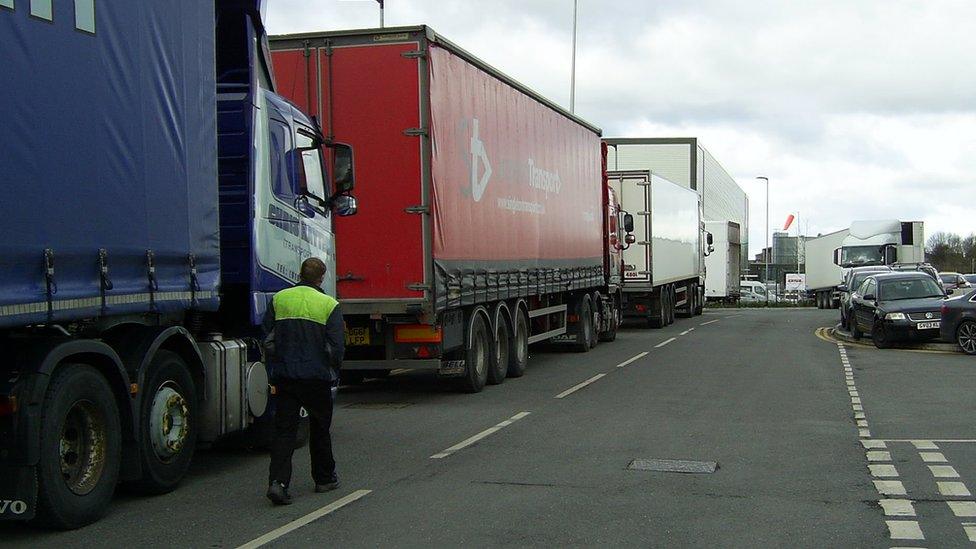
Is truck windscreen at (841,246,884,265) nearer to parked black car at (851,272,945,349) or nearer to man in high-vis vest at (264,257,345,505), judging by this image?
parked black car at (851,272,945,349)

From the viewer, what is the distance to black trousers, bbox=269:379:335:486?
780 cm

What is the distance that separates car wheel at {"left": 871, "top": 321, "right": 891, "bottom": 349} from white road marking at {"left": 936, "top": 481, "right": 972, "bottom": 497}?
1546cm

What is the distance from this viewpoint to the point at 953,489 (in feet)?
26.6

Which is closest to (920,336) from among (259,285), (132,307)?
(259,285)

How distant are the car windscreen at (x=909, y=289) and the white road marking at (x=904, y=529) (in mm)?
18072

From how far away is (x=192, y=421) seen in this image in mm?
8484

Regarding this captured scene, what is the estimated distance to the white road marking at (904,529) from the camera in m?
6.69

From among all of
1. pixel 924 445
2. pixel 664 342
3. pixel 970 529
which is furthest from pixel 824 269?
pixel 970 529

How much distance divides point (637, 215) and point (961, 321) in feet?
34.3

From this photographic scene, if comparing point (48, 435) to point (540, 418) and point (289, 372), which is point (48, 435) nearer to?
point (289, 372)

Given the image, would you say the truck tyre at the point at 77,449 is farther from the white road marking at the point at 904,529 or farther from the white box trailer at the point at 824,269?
the white box trailer at the point at 824,269

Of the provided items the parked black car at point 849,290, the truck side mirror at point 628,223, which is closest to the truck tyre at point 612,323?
the truck side mirror at point 628,223

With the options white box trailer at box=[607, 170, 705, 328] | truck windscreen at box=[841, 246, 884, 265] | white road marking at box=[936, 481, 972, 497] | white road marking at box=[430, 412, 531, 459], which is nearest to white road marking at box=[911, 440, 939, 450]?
white road marking at box=[936, 481, 972, 497]

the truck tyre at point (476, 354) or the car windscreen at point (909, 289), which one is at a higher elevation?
the car windscreen at point (909, 289)
